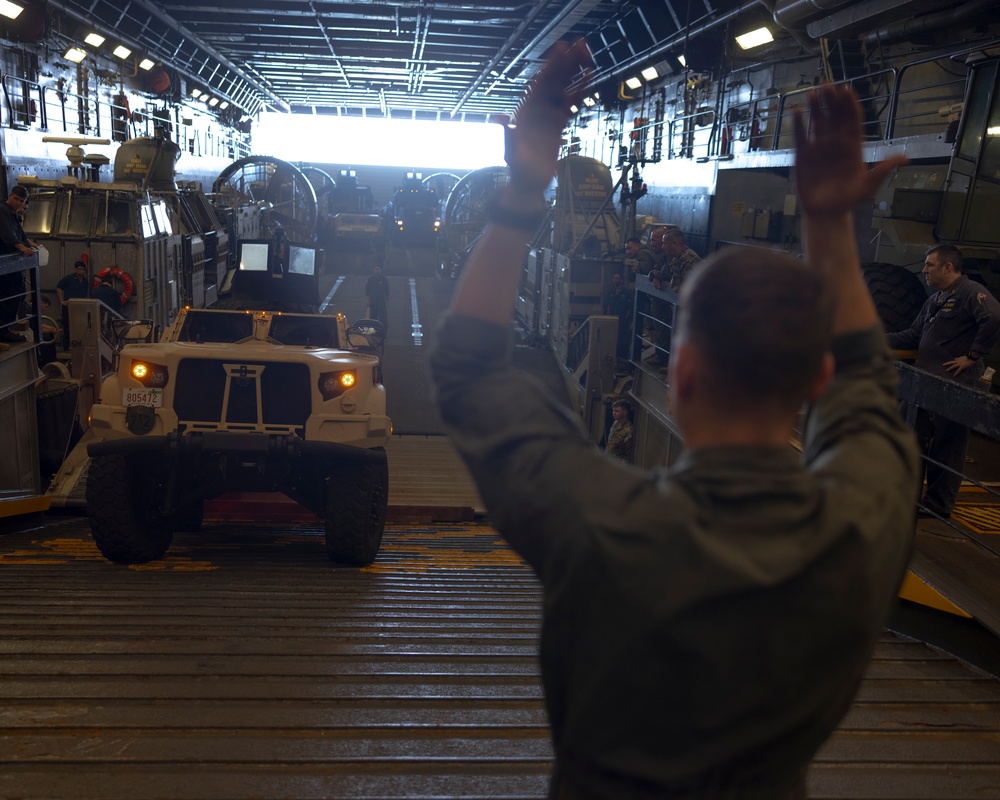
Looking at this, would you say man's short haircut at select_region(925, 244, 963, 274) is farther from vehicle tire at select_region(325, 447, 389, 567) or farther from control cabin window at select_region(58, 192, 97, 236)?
control cabin window at select_region(58, 192, 97, 236)

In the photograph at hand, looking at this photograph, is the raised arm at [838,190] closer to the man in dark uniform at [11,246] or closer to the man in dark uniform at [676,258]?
the man in dark uniform at [676,258]

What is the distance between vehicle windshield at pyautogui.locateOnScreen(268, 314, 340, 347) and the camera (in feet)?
26.7

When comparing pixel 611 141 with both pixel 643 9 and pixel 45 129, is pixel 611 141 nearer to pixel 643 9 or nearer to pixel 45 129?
pixel 643 9

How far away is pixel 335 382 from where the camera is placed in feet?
22.7

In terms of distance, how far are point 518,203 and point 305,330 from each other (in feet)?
22.6

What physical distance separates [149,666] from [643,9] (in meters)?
21.0

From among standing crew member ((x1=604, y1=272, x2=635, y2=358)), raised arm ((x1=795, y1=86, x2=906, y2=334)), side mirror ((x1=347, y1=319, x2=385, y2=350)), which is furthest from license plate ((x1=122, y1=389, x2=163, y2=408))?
standing crew member ((x1=604, y1=272, x2=635, y2=358))

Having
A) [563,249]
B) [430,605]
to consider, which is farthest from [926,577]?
[563,249]

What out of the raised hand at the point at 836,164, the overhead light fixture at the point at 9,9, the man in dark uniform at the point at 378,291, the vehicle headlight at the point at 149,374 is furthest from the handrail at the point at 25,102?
the raised hand at the point at 836,164

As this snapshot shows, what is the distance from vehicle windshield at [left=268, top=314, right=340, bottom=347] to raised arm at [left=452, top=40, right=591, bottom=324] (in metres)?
6.71

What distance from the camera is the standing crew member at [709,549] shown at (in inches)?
51.8

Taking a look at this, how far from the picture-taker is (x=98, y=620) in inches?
189

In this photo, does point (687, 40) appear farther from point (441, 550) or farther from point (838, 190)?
point (838, 190)

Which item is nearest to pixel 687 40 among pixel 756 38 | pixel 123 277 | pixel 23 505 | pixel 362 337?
pixel 756 38
